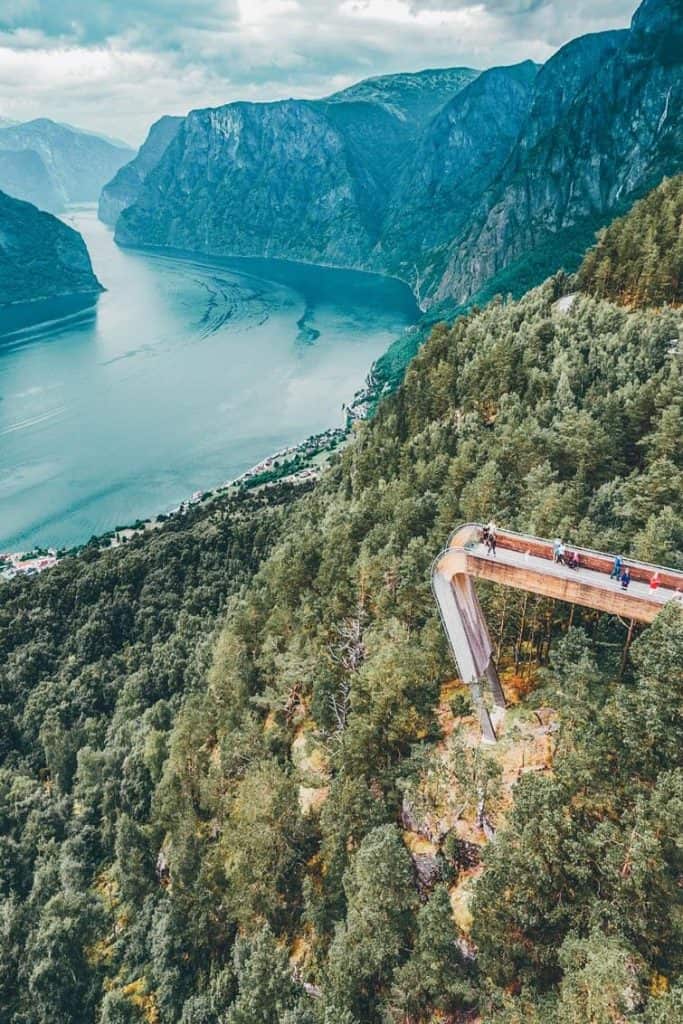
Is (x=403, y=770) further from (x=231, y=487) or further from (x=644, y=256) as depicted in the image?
(x=231, y=487)

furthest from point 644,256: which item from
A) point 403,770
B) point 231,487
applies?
point 231,487

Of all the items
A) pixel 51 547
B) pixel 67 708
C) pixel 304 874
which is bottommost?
pixel 51 547

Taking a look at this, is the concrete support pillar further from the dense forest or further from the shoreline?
the shoreline

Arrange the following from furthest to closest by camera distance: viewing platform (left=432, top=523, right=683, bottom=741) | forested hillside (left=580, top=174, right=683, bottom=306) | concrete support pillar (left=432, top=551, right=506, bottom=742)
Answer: forested hillside (left=580, top=174, right=683, bottom=306) → concrete support pillar (left=432, top=551, right=506, bottom=742) → viewing platform (left=432, top=523, right=683, bottom=741)

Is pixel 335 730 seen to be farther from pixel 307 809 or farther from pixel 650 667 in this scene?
pixel 650 667

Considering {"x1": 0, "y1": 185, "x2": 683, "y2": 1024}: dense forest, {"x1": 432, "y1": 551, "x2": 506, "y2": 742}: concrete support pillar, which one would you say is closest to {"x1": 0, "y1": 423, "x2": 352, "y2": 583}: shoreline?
{"x1": 0, "y1": 185, "x2": 683, "y2": 1024}: dense forest

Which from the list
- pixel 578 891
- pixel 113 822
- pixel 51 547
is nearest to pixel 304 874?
pixel 578 891
